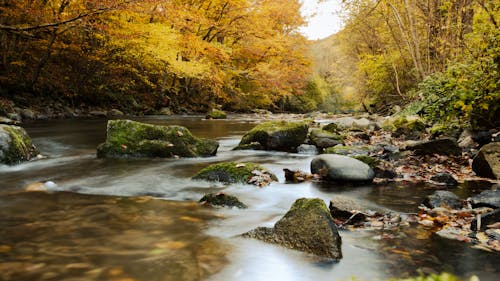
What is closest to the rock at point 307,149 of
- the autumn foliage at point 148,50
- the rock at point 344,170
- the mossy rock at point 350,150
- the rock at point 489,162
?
the mossy rock at point 350,150

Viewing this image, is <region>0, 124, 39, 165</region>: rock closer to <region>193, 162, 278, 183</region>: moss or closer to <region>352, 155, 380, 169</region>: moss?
<region>193, 162, 278, 183</region>: moss

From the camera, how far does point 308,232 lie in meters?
3.08

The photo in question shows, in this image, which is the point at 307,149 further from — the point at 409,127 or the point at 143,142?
the point at 143,142

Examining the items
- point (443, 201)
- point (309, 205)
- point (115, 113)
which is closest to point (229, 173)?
point (309, 205)

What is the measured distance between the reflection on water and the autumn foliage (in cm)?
691

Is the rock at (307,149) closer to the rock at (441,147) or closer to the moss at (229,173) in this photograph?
the rock at (441,147)

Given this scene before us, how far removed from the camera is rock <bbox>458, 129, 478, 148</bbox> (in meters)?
7.66

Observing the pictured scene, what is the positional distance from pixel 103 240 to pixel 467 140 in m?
7.44

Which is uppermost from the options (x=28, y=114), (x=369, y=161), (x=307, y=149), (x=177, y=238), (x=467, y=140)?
(x=28, y=114)

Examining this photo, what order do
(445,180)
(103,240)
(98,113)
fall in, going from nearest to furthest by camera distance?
(103,240)
(445,180)
(98,113)

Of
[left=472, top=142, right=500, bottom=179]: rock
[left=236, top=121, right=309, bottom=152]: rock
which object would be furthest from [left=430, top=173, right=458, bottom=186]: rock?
[left=236, top=121, right=309, bottom=152]: rock

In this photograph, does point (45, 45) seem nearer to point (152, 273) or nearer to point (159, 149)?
point (159, 149)

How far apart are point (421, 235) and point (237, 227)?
5.57ft

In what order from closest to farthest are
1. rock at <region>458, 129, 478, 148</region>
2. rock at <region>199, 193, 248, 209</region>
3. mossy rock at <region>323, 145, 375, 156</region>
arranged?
1. rock at <region>199, 193, 248, 209</region>
2. rock at <region>458, 129, 478, 148</region>
3. mossy rock at <region>323, 145, 375, 156</region>
